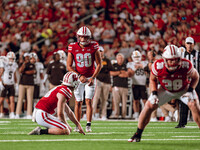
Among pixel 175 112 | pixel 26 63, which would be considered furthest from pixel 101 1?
pixel 175 112

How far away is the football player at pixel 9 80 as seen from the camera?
13641 millimetres

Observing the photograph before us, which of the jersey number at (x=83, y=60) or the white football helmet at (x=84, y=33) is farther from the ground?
the white football helmet at (x=84, y=33)

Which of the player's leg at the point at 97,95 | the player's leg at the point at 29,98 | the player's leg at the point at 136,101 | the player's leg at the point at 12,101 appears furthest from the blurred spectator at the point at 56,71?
the player's leg at the point at 136,101

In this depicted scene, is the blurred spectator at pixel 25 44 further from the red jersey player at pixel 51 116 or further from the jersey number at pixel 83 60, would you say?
the red jersey player at pixel 51 116

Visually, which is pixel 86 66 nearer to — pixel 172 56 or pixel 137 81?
pixel 172 56

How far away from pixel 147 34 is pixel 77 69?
882 cm

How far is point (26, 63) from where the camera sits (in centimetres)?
1359

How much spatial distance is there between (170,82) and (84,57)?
8.78ft

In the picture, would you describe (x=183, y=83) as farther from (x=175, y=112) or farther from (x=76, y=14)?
(x=76, y=14)

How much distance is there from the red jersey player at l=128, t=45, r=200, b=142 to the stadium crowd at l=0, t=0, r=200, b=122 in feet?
26.9

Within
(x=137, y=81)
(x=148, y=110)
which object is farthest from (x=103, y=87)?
(x=148, y=110)

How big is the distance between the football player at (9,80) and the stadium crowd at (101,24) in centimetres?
53

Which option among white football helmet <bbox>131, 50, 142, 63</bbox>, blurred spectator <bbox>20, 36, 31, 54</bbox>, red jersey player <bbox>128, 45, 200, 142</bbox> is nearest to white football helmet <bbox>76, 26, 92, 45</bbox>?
red jersey player <bbox>128, 45, 200, 142</bbox>

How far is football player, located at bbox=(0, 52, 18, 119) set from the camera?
13.6 metres
